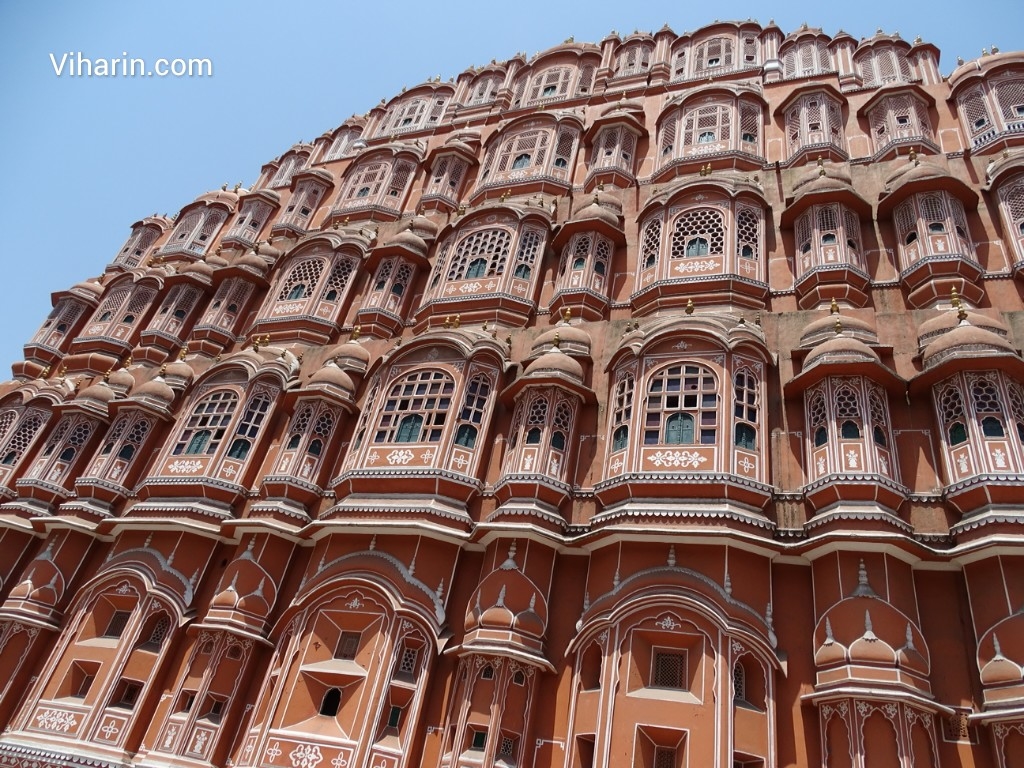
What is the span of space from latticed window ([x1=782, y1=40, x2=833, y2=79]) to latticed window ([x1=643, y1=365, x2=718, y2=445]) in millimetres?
16438

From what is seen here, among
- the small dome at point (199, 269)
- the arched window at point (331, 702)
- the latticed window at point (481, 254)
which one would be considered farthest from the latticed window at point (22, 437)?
the arched window at point (331, 702)

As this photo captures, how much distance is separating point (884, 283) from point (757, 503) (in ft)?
24.9

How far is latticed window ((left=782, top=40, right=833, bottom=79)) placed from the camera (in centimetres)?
2570

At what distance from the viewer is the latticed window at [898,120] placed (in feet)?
68.5

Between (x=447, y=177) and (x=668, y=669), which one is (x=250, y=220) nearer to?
(x=447, y=177)

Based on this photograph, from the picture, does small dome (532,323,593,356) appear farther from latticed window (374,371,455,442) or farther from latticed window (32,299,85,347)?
latticed window (32,299,85,347)

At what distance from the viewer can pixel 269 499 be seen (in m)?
17.3

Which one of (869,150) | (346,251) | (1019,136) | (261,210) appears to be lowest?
(346,251)

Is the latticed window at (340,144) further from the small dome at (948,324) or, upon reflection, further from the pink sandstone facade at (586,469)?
the small dome at (948,324)

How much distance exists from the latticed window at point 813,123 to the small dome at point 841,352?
9848mm

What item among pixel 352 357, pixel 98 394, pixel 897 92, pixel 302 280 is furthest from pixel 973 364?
pixel 98 394

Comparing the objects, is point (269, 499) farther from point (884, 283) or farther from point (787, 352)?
point (884, 283)

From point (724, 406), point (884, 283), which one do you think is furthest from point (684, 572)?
point (884, 283)

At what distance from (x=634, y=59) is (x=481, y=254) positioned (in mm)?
14443
